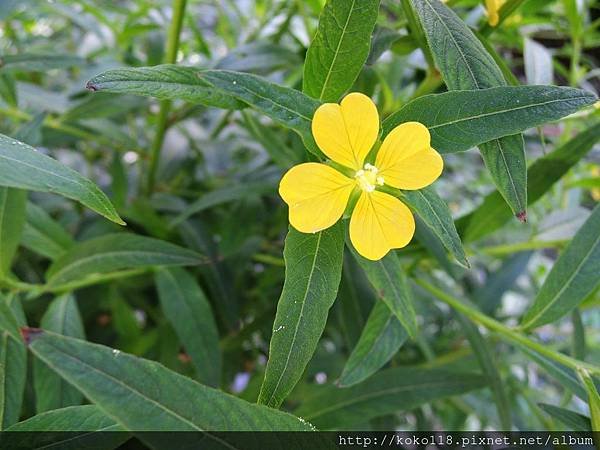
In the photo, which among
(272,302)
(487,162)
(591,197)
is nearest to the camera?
(487,162)

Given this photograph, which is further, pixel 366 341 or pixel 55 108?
pixel 55 108

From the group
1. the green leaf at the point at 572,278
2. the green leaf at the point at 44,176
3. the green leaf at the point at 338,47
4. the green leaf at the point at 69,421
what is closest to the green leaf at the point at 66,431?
the green leaf at the point at 69,421

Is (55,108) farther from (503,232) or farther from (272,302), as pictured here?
(503,232)

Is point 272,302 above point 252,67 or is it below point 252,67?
below

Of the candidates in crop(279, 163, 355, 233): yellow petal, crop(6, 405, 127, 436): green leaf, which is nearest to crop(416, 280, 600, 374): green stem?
crop(279, 163, 355, 233): yellow petal

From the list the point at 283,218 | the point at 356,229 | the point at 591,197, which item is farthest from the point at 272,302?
the point at 591,197

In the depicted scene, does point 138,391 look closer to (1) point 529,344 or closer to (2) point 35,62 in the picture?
(1) point 529,344

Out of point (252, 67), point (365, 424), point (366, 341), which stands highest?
point (252, 67)
